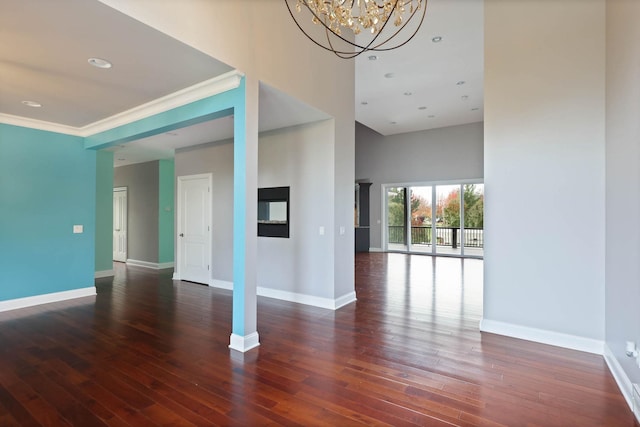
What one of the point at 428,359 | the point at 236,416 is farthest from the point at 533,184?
the point at 236,416

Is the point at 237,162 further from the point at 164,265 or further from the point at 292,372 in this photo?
the point at 164,265

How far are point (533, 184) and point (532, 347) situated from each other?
5.37 ft

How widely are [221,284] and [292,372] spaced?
3.44 m

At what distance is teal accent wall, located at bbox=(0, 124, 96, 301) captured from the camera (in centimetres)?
446

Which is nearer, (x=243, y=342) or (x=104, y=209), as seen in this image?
(x=243, y=342)

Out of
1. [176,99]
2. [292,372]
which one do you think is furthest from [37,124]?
[292,372]

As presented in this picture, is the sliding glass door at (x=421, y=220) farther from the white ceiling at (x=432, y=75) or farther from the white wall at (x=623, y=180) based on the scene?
the white wall at (x=623, y=180)

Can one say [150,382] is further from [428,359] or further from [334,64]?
[334,64]

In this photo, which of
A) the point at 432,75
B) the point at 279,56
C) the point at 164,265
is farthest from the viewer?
the point at 164,265

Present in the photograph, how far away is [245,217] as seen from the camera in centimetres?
307

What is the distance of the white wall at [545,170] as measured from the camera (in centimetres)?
304

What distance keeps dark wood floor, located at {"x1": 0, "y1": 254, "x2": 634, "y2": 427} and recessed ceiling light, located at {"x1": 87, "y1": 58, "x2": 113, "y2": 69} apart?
2.66 meters

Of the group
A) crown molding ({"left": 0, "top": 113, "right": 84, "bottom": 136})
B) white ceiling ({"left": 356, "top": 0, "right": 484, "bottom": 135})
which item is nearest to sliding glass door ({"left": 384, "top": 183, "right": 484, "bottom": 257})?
white ceiling ({"left": 356, "top": 0, "right": 484, "bottom": 135})

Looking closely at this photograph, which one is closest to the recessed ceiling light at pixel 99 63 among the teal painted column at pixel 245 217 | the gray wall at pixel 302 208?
the teal painted column at pixel 245 217
